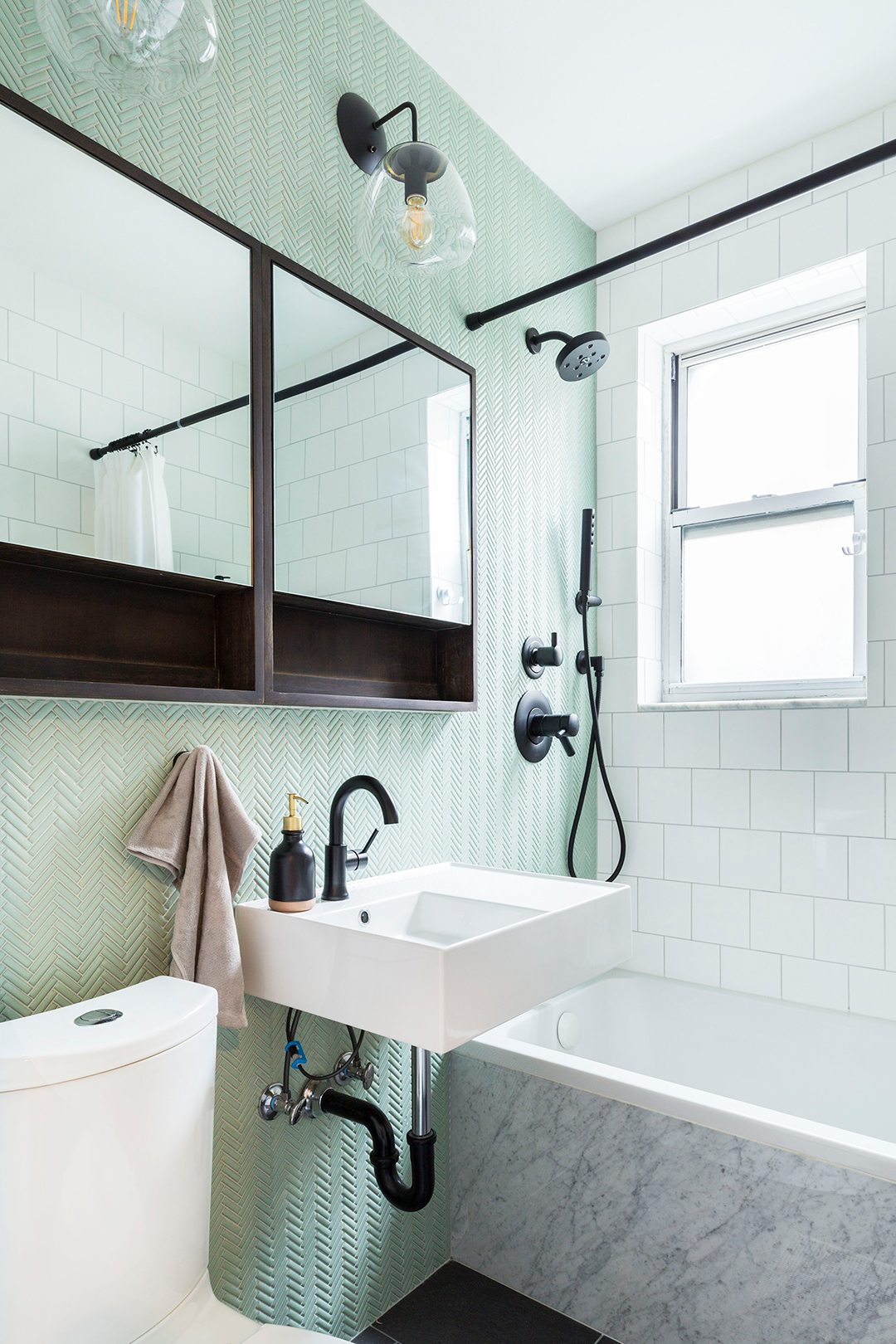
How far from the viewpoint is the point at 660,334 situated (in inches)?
109

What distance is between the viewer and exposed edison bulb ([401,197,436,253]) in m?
1.39

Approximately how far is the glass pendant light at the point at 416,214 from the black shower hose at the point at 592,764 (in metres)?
1.33

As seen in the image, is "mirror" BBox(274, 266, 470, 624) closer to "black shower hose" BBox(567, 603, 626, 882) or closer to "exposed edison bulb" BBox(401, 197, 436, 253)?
"exposed edison bulb" BBox(401, 197, 436, 253)

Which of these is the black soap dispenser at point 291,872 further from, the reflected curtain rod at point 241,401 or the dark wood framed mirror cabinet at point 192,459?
the reflected curtain rod at point 241,401

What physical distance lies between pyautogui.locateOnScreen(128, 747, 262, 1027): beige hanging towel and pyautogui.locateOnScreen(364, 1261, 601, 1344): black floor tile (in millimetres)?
937

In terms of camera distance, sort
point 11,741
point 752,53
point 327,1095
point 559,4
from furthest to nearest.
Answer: point 752,53, point 559,4, point 327,1095, point 11,741

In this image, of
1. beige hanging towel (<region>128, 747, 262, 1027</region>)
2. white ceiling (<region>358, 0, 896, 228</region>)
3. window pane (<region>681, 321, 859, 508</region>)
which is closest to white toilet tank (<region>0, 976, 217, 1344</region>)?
beige hanging towel (<region>128, 747, 262, 1027</region>)

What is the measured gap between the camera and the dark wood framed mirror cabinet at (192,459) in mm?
1211

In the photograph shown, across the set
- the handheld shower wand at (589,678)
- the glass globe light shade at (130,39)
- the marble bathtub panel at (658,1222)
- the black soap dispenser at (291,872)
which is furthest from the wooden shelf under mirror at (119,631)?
the handheld shower wand at (589,678)

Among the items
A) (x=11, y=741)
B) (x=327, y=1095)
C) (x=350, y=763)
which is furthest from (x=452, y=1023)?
(x=11, y=741)

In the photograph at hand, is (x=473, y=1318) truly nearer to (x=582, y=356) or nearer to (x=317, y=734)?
(x=317, y=734)

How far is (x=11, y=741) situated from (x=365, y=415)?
964 mm

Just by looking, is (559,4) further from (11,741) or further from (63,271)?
(11,741)

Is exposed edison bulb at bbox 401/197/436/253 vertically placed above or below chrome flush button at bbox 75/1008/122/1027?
above
